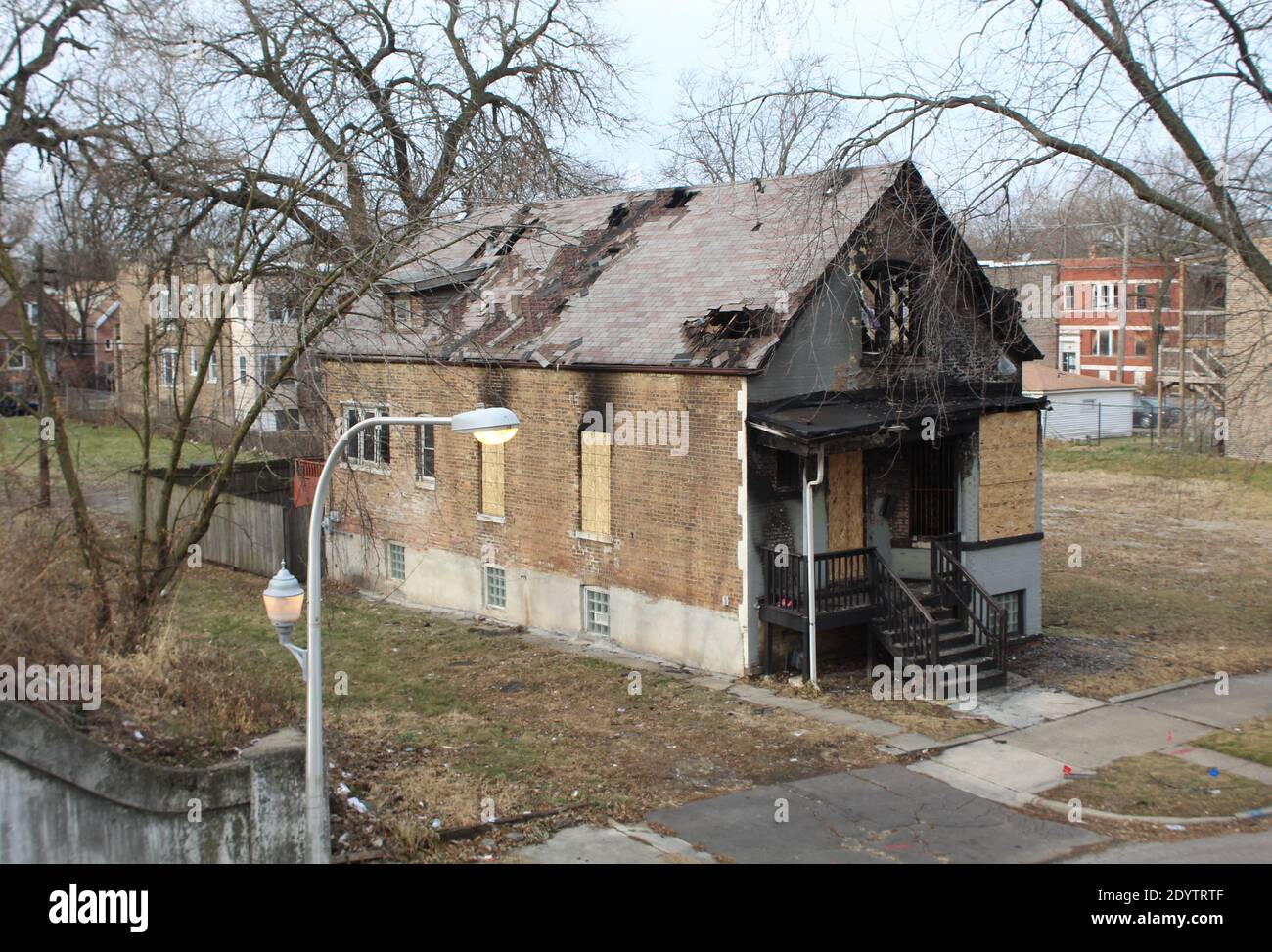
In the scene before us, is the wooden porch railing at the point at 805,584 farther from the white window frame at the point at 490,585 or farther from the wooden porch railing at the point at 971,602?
the white window frame at the point at 490,585

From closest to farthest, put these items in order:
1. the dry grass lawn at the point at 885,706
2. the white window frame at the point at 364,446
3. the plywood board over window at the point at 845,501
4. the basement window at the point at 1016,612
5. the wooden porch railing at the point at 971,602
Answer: the dry grass lawn at the point at 885,706 → the wooden porch railing at the point at 971,602 → the plywood board over window at the point at 845,501 → the basement window at the point at 1016,612 → the white window frame at the point at 364,446

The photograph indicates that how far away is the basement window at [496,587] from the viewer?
72.5 ft

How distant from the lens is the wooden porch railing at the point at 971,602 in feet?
57.9

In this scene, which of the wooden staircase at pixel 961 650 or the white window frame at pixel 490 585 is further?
the white window frame at pixel 490 585

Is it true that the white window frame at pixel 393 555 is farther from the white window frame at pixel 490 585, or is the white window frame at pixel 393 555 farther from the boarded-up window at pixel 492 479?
the boarded-up window at pixel 492 479

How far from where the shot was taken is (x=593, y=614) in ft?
67.3

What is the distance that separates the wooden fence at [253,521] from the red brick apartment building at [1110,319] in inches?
1809

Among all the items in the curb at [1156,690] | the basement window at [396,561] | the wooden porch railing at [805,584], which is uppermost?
the wooden porch railing at [805,584]

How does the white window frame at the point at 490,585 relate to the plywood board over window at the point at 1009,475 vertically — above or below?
below

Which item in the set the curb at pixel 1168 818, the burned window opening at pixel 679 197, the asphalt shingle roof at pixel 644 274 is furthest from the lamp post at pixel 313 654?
the burned window opening at pixel 679 197

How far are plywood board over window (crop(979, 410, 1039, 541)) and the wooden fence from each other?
44.7 ft

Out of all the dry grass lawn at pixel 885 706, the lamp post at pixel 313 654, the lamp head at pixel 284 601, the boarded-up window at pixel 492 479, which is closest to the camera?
the lamp post at pixel 313 654

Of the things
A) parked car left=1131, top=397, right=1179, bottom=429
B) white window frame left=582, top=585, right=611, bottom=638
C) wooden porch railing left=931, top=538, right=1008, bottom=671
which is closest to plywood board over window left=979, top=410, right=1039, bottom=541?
wooden porch railing left=931, top=538, right=1008, bottom=671

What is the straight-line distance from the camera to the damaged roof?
696 inches
